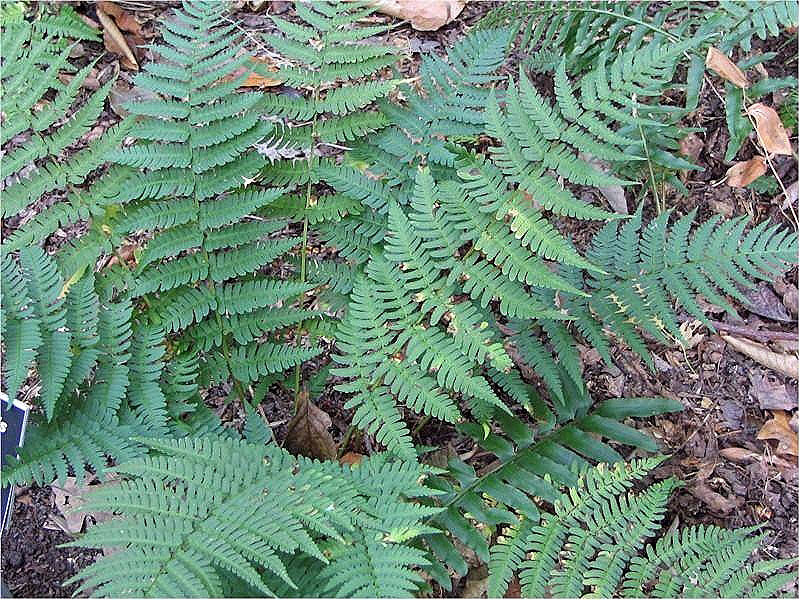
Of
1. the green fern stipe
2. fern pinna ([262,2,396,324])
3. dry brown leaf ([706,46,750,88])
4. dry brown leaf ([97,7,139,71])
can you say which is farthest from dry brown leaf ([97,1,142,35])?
dry brown leaf ([706,46,750,88])

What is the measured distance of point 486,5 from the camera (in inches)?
153

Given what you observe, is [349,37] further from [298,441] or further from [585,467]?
[585,467]

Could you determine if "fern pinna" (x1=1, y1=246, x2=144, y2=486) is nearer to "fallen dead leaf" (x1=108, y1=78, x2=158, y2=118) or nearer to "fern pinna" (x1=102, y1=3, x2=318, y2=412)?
"fern pinna" (x1=102, y1=3, x2=318, y2=412)

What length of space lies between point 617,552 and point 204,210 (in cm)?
191

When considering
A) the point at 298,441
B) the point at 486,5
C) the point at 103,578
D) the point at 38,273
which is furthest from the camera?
the point at 486,5

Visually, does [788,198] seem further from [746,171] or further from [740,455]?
[740,455]

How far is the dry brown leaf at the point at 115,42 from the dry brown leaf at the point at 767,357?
3.26 meters

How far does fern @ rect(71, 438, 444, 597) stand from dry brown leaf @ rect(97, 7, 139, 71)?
2.37m

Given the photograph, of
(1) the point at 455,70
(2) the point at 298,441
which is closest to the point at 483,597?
(2) the point at 298,441

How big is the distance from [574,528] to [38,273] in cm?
203

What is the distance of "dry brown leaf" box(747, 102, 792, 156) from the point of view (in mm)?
3246

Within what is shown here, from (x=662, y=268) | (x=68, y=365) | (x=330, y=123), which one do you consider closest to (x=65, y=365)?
(x=68, y=365)

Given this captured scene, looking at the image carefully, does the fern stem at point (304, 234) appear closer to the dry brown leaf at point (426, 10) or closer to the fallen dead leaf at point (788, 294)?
the dry brown leaf at point (426, 10)

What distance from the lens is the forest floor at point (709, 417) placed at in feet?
9.62
